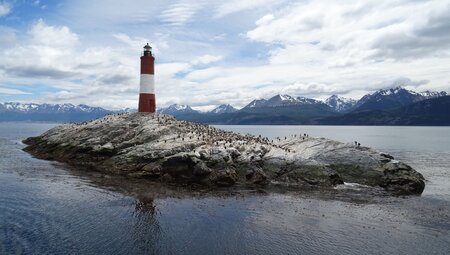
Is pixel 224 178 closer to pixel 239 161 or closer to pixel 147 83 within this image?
pixel 239 161

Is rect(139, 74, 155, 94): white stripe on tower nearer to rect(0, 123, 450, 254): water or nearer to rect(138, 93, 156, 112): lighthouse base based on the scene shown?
rect(138, 93, 156, 112): lighthouse base

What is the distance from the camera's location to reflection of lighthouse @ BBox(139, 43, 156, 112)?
71.2 meters

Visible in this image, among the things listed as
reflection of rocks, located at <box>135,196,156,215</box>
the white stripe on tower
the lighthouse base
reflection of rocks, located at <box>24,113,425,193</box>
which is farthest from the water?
the white stripe on tower

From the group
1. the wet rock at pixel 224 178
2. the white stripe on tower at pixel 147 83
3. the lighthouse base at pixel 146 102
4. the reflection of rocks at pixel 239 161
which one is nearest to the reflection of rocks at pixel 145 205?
the reflection of rocks at pixel 239 161

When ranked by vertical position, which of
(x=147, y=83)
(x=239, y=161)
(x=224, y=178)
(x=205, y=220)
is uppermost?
(x=147, y=83)

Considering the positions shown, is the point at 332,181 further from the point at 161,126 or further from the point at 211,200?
the point at 161,126

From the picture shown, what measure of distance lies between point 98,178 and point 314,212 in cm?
2784

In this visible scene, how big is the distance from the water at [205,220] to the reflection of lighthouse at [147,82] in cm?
2930

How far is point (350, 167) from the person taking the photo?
4753 centimetres

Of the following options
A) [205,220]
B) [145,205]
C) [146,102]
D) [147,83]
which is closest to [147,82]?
[147,83]

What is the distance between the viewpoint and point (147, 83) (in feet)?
236

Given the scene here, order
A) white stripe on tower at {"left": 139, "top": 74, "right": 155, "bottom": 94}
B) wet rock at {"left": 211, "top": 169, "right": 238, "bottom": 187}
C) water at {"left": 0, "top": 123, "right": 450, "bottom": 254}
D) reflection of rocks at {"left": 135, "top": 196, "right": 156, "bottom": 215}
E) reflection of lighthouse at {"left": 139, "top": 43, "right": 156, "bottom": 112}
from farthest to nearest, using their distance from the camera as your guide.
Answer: white stripe on tower at {"left": 139, "top": 74, "right": 155, "bottom": 94}
reflection of lighthouse at {"left": 139, "top": 43, "right": 156, "bottom": 112}
wet rock at {"left": 211, "top": 169, "right": 238, "bottom": 187}
reflection of rocks at {"left": 135, "top": 196, "right": 156, "bottom": 215}
water at {"left": 0, "top": 123, "right": 450, "bottom": 254}

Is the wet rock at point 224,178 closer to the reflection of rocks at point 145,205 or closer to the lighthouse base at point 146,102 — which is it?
the reflection of rocks at point 145,205

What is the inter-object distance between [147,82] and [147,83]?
198 millimetres
